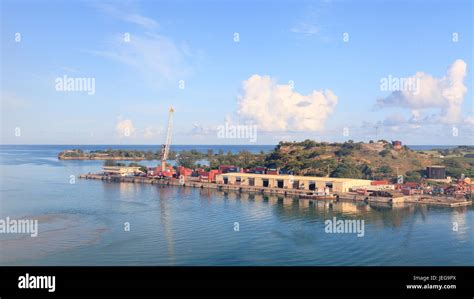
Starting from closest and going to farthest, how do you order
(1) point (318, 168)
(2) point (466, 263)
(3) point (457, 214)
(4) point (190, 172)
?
(2) point (466, 263)
(3) point (457, 214)
(1) point (318, 168)
(4) point (190, 172)

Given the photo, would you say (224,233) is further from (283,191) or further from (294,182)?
(294,182)

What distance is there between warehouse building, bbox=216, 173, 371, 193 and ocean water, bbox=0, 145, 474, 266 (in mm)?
2443

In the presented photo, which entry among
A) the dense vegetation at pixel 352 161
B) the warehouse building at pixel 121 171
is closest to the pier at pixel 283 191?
the warehouse building at pixel 121 171

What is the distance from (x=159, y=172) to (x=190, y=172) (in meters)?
2.34

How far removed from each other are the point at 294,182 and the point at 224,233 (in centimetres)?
1197

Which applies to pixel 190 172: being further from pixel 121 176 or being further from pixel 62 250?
pixel 62 250

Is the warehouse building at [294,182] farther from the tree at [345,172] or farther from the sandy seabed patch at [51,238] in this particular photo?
the sandy seabed patch at [51,238]

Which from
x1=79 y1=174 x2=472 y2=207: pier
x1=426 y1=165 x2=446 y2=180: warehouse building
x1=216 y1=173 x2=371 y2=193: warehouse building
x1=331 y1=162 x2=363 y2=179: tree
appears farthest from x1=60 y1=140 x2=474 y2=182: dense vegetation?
x1=79 y1=174 x2=472 y2=207: pier

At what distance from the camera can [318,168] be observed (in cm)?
2806

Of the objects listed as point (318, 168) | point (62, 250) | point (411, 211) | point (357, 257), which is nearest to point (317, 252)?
point (357, 257)

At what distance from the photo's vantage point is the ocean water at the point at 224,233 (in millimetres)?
10422

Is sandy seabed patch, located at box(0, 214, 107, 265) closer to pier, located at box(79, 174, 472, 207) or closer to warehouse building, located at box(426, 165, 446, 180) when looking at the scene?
pier, located at box(79, 174, 472, 207)

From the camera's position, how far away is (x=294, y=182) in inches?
963

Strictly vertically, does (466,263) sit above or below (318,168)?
below
